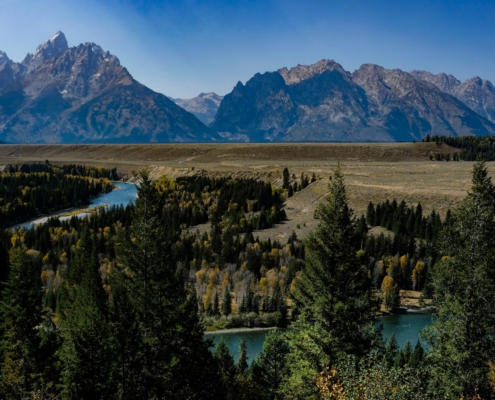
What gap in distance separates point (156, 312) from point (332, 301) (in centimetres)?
916

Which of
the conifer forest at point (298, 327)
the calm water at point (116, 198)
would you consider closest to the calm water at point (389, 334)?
the conifer forest at point (298, 327)

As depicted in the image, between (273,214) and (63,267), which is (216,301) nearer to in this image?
(63,267)

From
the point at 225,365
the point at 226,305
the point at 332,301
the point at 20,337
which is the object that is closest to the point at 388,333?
the point at 226,305

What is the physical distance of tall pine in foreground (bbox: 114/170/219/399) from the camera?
72.3ft

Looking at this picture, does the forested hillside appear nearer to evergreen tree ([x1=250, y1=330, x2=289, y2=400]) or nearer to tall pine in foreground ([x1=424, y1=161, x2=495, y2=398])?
evergreen tree ([x1=250, y1=330, x2=289, y2=400])

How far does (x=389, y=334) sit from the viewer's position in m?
53.7

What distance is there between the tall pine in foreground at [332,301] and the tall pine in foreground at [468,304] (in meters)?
4.62

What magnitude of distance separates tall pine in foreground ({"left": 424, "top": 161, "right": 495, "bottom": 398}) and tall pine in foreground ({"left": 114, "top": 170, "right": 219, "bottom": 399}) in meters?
13.1

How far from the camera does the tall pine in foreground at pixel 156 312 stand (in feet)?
72.3

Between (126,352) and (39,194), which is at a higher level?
(126,352)

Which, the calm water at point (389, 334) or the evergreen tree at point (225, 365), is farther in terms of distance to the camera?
the calm water at point (389, 334)

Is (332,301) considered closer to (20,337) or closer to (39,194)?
(20,337)

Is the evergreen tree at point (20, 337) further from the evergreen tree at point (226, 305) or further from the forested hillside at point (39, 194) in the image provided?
the forested hillside at point (39, 194)

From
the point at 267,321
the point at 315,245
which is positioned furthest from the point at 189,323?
the point at 267,321
